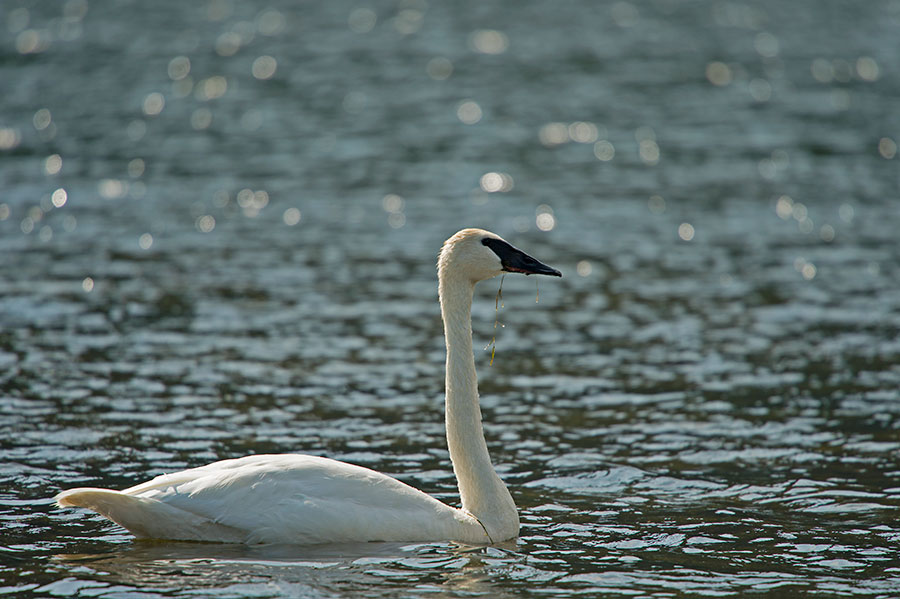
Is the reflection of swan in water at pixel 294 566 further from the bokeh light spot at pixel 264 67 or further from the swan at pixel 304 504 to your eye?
A: the bokeh light spot at pixel 264 67

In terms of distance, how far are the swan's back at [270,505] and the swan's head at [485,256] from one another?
178 cm

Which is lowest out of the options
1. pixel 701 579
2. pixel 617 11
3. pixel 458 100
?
pixel 701 579

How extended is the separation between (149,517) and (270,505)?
2.82 feet

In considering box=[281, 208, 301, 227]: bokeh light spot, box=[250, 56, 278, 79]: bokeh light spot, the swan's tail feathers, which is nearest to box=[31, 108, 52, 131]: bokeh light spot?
box=[250, 56, 278, 79]: bokeh light spot

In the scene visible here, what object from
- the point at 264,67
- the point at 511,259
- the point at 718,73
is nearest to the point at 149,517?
the point at 511,259

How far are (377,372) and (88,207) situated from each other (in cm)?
983

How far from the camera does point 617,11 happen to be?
4244cm

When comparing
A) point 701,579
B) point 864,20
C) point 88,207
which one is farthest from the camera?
point 864,20

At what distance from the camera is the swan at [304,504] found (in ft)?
30.1

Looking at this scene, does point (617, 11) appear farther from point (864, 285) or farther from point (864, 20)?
point (864, 285)

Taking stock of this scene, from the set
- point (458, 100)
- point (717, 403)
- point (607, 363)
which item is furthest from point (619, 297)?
point (458, 100)

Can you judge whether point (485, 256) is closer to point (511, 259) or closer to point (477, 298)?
point (511, 259)

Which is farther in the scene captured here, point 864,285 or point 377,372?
point 864,285

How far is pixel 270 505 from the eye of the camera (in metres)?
9.22
